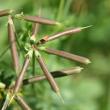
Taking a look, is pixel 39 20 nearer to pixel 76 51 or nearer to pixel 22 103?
pixel 22 103

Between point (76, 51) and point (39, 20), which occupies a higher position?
point (39, 20)

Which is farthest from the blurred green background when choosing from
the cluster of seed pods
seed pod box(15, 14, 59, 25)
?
seed pod box(15, 14, 59, 25)

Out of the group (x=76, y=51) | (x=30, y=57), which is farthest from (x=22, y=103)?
(x=76, y=51)

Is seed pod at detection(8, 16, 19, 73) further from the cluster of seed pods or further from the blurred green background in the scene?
the blurred green background

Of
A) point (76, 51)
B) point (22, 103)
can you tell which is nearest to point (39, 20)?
point (22, 103)

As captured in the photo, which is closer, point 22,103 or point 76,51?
point 22,103

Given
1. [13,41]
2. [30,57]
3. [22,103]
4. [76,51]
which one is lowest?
[76,51]

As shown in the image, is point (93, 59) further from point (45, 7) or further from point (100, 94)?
point (45, 7)

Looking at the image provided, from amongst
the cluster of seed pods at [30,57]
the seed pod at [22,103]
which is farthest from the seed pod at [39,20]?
the seed pod at [22,103]
